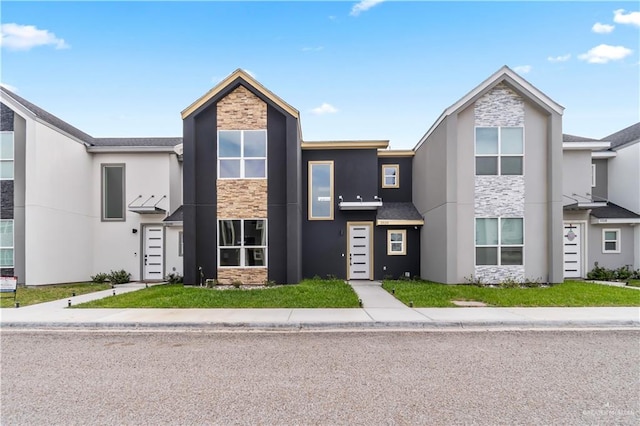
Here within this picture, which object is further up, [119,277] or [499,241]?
[499,241]

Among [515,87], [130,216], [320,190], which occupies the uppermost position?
[515,87]

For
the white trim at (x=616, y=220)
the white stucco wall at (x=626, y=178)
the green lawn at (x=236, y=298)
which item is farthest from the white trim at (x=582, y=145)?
the green lawn at (x=236, y=298)

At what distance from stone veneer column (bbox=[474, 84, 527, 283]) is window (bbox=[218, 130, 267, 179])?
8660mm

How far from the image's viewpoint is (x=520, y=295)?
439 inches

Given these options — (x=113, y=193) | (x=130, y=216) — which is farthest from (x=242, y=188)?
(x=113, y=193)

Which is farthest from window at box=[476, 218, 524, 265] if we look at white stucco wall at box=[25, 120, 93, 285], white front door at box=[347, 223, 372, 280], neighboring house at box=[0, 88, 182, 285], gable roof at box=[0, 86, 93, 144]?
gable roof at box=[0, 86, 93, 144]

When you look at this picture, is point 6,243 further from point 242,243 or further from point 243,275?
point 243,275

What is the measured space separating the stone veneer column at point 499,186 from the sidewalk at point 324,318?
168 inches

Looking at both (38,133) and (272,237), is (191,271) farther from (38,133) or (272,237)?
(38,133)

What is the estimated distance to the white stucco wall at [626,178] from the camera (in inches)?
639

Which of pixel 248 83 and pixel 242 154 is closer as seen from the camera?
pixel 248 83

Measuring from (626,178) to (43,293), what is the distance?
2549 centimetres

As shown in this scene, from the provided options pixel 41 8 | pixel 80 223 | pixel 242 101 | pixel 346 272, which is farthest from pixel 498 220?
pixel 41 8

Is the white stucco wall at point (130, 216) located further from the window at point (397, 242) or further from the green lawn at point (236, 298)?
the window at point (397, 242)
